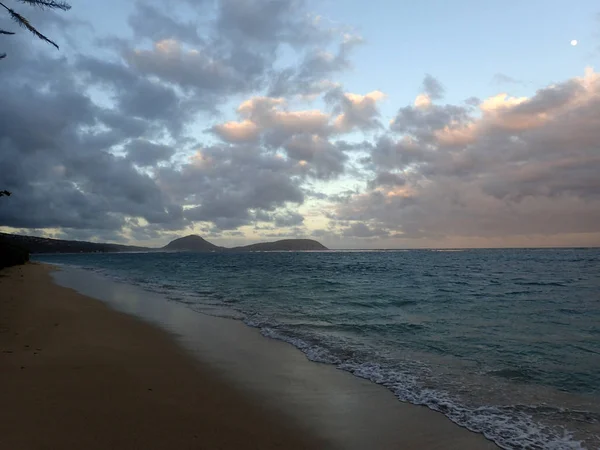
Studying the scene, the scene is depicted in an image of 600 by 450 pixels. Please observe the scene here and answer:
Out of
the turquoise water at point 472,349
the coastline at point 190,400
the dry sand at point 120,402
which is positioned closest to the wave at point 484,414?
the turquoise water at point 472,349

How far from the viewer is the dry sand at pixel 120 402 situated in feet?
16.6

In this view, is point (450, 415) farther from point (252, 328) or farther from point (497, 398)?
point (252, 328)

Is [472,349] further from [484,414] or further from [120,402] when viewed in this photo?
[120,402]

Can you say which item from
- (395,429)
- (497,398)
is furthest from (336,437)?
(497,398)

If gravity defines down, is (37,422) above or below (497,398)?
above

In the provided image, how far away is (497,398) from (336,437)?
3.97m

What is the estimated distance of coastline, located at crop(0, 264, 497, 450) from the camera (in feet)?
17.2

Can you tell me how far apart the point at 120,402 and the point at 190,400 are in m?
1.17

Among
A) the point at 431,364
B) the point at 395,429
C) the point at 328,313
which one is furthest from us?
the point at 328,313

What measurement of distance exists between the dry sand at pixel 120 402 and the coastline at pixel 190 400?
2 centimetres

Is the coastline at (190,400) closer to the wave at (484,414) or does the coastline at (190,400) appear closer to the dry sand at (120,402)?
the dry sand at (120,402)

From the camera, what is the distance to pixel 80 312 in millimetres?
16359

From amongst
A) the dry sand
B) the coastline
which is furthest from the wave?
the dry sand

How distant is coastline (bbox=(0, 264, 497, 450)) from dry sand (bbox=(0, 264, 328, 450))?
0.02m
